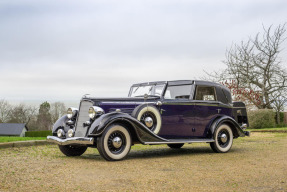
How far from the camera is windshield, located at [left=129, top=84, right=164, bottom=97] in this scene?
8.87 m

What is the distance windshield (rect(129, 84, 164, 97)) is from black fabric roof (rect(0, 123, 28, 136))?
72.1m

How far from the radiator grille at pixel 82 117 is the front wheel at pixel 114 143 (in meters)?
0.77

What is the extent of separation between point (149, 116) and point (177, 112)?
88 cm

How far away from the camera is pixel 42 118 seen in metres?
80.0

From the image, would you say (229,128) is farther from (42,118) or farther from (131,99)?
(42,118)

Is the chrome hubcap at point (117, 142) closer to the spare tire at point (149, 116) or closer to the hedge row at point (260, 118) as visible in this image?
the spare tire at point (149, 116)

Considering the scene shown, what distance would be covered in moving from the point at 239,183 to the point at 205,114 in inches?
163

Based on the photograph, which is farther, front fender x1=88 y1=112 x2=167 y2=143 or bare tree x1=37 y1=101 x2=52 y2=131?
bare tree x1=37 y1=101 x2=52 y2=131

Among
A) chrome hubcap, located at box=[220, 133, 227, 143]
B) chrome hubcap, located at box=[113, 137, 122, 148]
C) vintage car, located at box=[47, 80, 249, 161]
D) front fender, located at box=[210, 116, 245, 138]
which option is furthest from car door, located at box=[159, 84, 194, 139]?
chrome hubcap, located at box=[113, 137, 122, 148]

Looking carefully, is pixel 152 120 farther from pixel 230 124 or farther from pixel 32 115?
pixel 32 115

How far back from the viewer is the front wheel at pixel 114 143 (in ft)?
23.4

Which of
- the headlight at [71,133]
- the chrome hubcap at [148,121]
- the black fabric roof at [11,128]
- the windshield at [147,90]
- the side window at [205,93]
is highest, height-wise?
the windshield at [147,90]

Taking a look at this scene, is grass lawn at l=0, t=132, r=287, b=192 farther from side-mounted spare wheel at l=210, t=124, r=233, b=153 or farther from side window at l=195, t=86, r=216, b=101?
side window at l=195, t=86, r=216, b=101

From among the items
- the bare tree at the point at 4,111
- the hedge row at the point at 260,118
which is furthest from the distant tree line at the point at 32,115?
the hedge row at the point at 260,118
